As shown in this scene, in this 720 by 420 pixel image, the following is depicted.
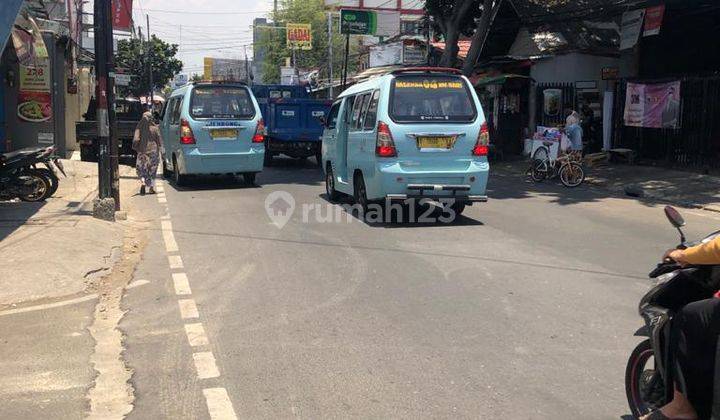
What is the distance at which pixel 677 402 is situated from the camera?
3.38 meters

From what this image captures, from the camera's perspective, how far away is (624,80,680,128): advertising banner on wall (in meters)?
17.1

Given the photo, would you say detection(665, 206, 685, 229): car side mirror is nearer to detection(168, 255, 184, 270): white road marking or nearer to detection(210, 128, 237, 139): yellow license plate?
detection(168, 255, 184, 270): white road marking

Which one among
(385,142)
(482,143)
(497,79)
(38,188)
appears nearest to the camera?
(385,142)

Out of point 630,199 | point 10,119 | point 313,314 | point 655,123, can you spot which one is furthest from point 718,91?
point 10,119

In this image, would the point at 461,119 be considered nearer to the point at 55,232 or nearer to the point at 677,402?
the point at 55,232

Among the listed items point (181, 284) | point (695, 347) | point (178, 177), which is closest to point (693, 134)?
point (178, 177)

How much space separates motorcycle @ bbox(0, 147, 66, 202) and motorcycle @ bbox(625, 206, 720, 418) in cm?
1052

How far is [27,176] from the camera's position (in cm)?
1187

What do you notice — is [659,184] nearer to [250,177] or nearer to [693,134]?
[693,134]

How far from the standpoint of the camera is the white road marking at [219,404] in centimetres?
399

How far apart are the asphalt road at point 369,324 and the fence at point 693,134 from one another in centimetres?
715

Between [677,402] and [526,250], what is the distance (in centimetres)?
521

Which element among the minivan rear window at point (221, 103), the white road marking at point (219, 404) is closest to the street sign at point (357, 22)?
the minivan rear window at point (221, 103)

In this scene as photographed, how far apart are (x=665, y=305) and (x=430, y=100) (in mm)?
6915
